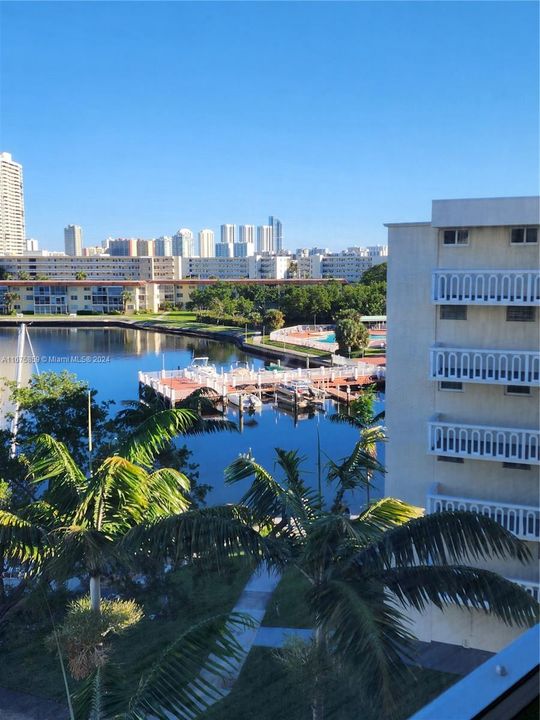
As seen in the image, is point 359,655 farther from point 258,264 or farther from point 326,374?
point 258,264

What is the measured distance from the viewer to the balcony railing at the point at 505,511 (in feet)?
21.2

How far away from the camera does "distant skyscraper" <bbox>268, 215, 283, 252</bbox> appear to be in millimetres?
176125

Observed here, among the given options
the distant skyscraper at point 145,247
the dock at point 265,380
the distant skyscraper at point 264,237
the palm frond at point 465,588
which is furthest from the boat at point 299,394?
the distant skyscraper at point 264,237

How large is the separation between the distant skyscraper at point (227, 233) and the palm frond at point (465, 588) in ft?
560

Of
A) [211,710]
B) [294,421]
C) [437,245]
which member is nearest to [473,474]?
[437,245]

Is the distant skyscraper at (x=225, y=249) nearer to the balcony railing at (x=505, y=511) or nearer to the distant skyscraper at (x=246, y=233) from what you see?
the distant skyscraper at (x=246, y=233)

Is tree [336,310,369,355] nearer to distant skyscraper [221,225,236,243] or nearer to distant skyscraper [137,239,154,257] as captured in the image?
distant skyscraper [137,239,154,257]

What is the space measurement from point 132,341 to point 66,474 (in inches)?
1510

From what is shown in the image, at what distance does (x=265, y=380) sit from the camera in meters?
25.5

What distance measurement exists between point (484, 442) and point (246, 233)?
561 feet

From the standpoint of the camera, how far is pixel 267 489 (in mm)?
5059

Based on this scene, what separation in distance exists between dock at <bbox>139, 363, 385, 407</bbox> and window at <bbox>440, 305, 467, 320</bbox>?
16961mm

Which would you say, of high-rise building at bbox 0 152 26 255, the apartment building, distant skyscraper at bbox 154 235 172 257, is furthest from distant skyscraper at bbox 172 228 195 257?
the apartment building

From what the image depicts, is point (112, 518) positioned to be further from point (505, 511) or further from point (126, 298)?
point (126, 298)
